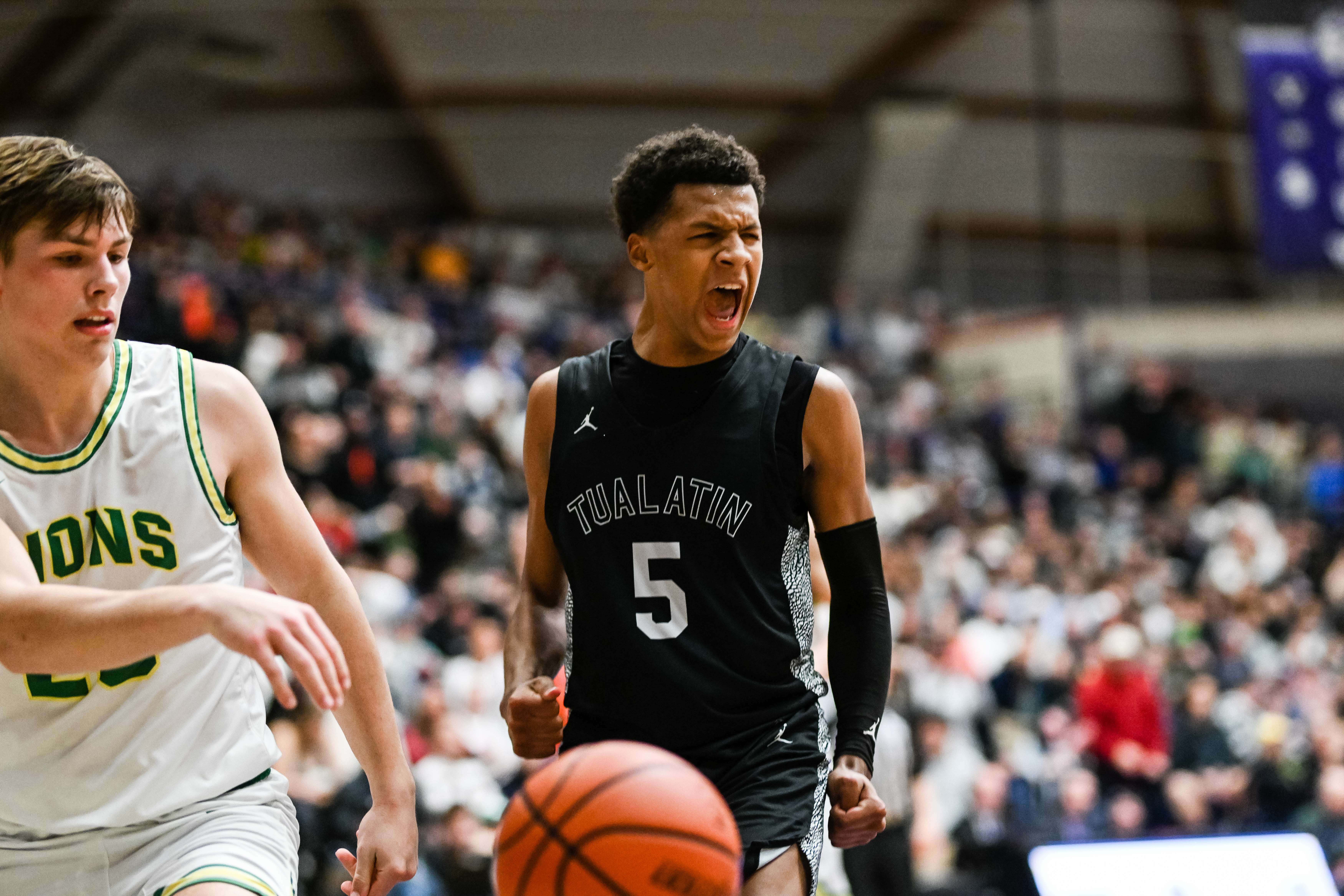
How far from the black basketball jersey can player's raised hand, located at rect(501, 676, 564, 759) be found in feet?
0.18

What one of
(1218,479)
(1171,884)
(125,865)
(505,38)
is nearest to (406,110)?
(505,38)

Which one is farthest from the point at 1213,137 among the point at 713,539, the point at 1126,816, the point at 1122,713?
the point at 713,539

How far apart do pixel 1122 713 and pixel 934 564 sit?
3.42 metres

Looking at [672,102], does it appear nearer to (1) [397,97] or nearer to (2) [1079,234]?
(1) [397,97]

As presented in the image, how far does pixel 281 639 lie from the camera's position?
2199mm

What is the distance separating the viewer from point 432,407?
44.6 ft

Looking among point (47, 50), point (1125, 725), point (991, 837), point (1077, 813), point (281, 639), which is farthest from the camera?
point (47, 50)

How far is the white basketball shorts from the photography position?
259cm

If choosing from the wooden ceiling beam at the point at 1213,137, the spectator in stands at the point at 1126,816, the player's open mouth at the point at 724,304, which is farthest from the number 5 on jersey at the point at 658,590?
the wooden ceiling beam at the point at 1213,137

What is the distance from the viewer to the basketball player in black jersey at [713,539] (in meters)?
3.12

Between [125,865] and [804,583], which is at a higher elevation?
[804,583]

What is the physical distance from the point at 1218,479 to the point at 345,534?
12424mm

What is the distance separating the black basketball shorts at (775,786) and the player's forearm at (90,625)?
1.23 m

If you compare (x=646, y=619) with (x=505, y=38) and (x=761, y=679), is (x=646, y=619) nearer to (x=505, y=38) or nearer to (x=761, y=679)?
(x=761, y=679)
